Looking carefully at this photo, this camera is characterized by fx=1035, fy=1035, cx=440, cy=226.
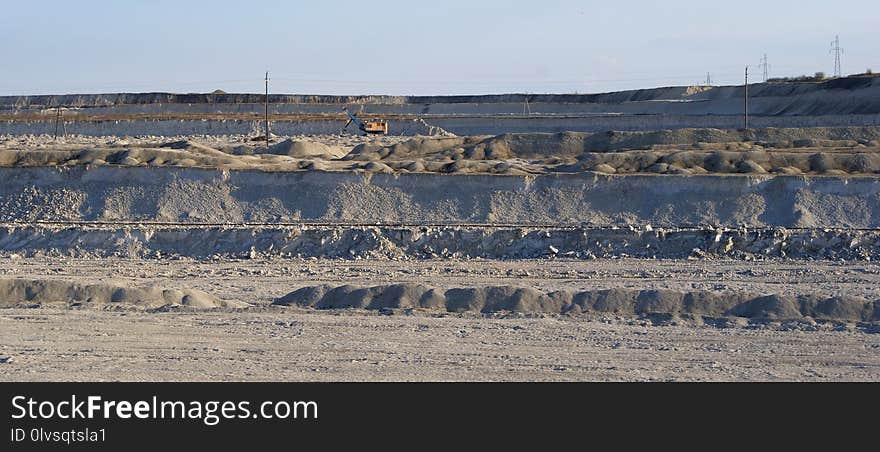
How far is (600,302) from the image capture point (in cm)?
1409

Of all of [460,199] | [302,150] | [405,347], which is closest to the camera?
[405,347]

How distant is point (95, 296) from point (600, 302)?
23.8ft

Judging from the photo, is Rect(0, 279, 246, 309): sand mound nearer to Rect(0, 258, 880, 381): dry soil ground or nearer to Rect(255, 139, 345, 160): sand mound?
Rect(0, 258, 880, 381): dry soil ground

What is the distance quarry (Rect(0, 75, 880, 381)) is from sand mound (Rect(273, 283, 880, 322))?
0.04 m

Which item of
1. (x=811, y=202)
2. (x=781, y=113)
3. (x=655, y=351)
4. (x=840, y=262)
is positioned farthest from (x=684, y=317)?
(x=781, y=113)

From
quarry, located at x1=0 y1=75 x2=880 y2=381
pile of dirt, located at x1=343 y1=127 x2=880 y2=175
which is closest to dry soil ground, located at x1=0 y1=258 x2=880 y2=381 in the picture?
quarry, located at x1=0 y1=75 x2=880 y2=381

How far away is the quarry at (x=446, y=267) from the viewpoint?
11.4m

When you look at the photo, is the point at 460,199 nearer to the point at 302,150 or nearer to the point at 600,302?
the point at 600,302

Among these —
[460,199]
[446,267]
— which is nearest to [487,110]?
[460,199]

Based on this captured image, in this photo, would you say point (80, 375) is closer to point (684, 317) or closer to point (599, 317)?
point (599, 317)

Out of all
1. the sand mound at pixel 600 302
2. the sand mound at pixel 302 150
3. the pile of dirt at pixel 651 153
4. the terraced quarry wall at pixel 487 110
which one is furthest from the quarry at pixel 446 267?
the terraced quarry wall at pixel 487 110

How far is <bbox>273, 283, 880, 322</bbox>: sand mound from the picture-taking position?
13492 mm

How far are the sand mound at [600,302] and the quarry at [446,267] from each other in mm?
35

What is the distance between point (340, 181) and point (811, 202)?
1117cm
